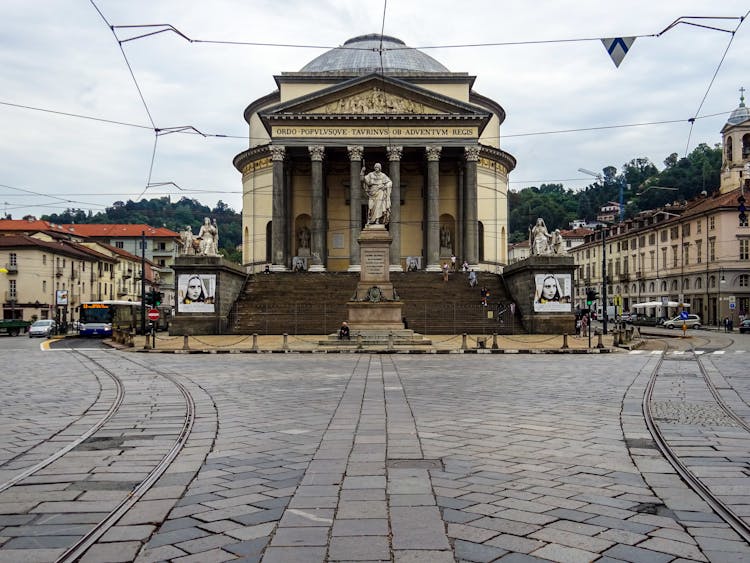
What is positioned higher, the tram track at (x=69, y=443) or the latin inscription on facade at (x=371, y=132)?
the latin inscription on facade at (x=371, y=132)

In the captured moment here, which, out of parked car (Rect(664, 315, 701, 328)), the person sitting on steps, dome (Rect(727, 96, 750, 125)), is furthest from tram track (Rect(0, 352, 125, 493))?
dome (Rect(727, 96, 750, 125))

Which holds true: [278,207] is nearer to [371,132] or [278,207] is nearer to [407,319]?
[371,132]

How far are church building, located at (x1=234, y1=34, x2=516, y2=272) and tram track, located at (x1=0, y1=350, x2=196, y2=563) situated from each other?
33468 mm

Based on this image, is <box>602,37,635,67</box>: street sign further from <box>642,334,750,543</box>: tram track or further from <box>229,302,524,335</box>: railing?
<box>229,302,524,335</box>: railing

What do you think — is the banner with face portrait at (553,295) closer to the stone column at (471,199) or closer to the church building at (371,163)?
the church building at (371,163)

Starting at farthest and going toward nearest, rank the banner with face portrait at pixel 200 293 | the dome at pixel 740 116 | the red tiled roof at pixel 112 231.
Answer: the red tiled roof at pixel 112 231, the dome at pixel 740 116, the banner with face portrait at pixel 200 293

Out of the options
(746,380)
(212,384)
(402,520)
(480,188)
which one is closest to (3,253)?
(480,188)

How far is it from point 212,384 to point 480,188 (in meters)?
52.0

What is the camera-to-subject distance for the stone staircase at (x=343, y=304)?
39.2m

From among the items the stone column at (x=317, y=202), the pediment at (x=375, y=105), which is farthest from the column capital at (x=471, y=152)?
the stone column at (x=317, y=202)

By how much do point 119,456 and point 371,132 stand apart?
147 ft

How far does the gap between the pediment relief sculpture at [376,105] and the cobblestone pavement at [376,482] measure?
39.1 m

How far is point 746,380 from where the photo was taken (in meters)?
17.2

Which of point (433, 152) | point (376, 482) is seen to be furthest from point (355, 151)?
point (376, 482)
